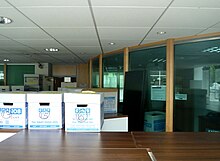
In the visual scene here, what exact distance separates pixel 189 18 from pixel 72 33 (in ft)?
6.18

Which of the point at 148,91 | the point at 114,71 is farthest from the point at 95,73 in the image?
the point at 148,91

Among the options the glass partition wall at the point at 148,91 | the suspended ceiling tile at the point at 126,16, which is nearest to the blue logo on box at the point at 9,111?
the suspended ceiling tile at the point at 126,16

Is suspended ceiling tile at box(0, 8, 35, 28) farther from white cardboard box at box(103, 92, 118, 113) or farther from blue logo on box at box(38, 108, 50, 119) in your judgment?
white cardboard box at box(103, 92, 118, 113)

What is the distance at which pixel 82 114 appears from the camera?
1554mm

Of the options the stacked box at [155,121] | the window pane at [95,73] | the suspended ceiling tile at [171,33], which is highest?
the suspended ceiling tile at [171,33]

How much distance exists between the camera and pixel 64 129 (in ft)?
5.22

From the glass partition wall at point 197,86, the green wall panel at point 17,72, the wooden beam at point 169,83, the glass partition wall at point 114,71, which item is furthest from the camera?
the green wall panel at point 17,72

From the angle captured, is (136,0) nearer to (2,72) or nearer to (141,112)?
(141,112)

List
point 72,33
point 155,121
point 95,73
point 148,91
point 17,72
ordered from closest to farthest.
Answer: point 72,33
point 155,121
point 148,91
point 95,73
point 17,72

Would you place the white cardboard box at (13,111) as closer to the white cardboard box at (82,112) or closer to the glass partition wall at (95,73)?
the white cardboard box at (82,112)

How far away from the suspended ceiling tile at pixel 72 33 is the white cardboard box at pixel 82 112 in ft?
5.89

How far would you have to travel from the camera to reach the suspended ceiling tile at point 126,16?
7.51 ft

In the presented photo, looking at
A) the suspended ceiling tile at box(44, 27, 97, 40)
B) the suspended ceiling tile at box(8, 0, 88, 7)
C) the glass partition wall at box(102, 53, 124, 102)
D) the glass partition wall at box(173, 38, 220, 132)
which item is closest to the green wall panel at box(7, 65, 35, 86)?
the glass partition wall at box(102, 53, 124, 102)

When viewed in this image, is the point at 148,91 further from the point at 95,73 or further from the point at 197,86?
the point at 95,73
